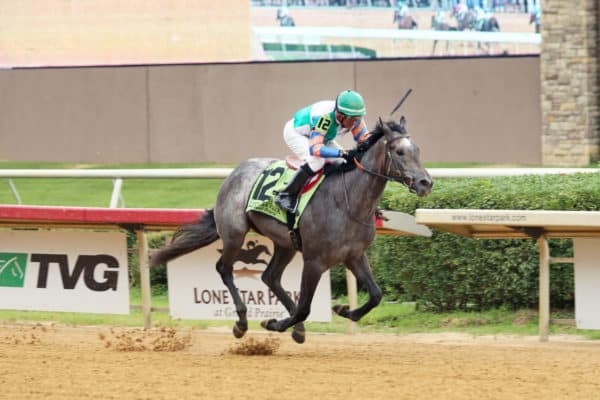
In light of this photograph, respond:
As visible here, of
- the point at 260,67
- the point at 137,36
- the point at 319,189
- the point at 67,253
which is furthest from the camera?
the point at 137,36

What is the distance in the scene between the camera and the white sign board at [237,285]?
8570mm

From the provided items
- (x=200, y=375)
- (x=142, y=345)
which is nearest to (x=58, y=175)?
(x=142, y=345)

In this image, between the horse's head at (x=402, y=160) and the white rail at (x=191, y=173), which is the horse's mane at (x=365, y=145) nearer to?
the horse's head at (x=402, y=160)

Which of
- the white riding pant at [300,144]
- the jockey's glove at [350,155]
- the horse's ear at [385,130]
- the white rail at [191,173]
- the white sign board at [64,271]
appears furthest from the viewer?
the white sign board at [64,271]

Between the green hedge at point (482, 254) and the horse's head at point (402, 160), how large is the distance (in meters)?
1.36

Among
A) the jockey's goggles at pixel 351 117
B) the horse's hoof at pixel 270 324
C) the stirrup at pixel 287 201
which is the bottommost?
the horse's hoof at pixel 270 324

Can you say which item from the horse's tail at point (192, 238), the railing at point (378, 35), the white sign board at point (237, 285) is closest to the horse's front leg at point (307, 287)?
the horse's tail at point (192, 238)

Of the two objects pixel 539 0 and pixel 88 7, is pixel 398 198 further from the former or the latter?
pixel 88 7

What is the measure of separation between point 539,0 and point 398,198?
277 inches

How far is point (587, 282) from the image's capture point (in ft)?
25.1

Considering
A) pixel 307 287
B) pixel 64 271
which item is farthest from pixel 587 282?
pixel 64 271

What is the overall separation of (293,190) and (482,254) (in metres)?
1.64

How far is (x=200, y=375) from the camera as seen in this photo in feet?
21.2

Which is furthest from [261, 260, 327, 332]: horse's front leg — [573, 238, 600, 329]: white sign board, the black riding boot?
[573, 238, 600, 329]: white sign board
